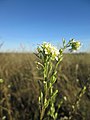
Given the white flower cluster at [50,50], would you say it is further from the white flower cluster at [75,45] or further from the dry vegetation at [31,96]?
the dry vegetation at [31,96]

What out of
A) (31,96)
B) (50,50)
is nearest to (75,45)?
(50,50)

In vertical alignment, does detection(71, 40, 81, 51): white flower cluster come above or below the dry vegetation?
above

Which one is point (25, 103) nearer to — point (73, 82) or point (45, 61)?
point (73, 82)

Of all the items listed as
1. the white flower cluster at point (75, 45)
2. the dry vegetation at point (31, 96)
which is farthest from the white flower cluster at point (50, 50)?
the dry vegetation at point (31, 96)

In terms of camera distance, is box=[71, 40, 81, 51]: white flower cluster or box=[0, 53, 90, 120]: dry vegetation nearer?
box=[71, 40, 81, 51]: white flower cluster

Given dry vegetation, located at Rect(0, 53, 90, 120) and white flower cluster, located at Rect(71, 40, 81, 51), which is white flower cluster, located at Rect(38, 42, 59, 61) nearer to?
white flower cluster, located at Rect(71, 40, 81, 51)

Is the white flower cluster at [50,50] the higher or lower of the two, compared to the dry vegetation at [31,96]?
higher

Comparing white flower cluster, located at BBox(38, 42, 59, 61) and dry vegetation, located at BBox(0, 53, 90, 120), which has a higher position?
white flower cluster, located at BBox(38, 42, 59, 61)

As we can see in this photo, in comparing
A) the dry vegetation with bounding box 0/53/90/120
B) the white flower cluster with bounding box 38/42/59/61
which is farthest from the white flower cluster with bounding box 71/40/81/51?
the dry vegetation with bounding box 0/53/90/120

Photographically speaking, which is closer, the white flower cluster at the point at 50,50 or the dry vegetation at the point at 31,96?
the white flower cluster at the point at 50,50

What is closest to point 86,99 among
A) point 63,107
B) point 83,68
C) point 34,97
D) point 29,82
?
point 63,107

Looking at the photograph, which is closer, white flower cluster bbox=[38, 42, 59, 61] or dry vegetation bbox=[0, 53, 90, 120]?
white flower cluster bbox=[38, 42, 59, 61]
